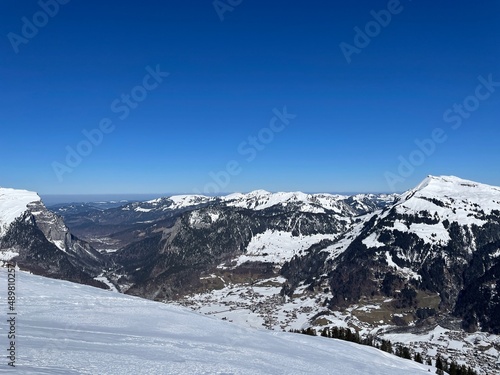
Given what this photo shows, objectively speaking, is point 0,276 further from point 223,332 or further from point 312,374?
point 312,374

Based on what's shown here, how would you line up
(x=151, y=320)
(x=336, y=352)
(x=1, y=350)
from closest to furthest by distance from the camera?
1. (x=1, y=350)
2. (x=151, y=320)
3. (x=336, y=352)

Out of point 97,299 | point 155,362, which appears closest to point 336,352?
point 155,362

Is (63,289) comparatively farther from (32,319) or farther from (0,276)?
(32,319)

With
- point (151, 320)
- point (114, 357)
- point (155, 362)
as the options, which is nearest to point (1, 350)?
point (114, 357)

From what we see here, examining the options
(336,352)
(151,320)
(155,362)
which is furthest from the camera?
(336,352)

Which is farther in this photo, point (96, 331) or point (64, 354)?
point (96, 331)

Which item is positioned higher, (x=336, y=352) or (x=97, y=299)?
(x=97, y=299)
